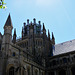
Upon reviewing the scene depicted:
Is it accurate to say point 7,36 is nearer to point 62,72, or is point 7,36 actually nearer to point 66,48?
point 62,72

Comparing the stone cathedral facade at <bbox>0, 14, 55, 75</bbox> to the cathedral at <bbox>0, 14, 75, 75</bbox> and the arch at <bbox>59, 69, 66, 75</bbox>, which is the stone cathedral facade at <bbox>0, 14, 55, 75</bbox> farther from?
the arch at <bbox>59, 69, 66, 75</bbox>

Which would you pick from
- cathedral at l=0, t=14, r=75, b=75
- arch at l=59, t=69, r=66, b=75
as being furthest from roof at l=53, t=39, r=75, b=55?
arch at l=59, t=69, r=66, b=75

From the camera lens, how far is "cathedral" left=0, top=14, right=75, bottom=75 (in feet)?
102

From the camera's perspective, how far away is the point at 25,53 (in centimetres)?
4453

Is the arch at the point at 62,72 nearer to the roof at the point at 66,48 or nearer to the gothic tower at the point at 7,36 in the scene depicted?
the roof at the point at 66,48

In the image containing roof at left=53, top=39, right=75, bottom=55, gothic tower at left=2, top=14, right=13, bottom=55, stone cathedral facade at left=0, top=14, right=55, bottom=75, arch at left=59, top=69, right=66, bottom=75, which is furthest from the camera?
roof at left=53, top=39, right=75, bottom=55

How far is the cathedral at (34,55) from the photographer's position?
31.0 meters

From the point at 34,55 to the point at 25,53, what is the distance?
5685mm

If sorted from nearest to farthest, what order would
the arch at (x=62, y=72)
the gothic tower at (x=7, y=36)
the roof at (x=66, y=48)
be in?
the gothic tower at (x=7, y=36)
the arch at (x=62, y=72)
the roof at (x=66, y=48)

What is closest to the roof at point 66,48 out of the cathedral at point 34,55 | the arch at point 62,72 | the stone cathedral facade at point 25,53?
the cathedral at point 34,55

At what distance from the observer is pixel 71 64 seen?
39.3 m

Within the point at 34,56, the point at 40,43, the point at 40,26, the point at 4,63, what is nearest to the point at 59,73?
the point at 34,56

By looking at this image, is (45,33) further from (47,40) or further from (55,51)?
(55,51)

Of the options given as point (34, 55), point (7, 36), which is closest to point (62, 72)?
point (34, 55)
